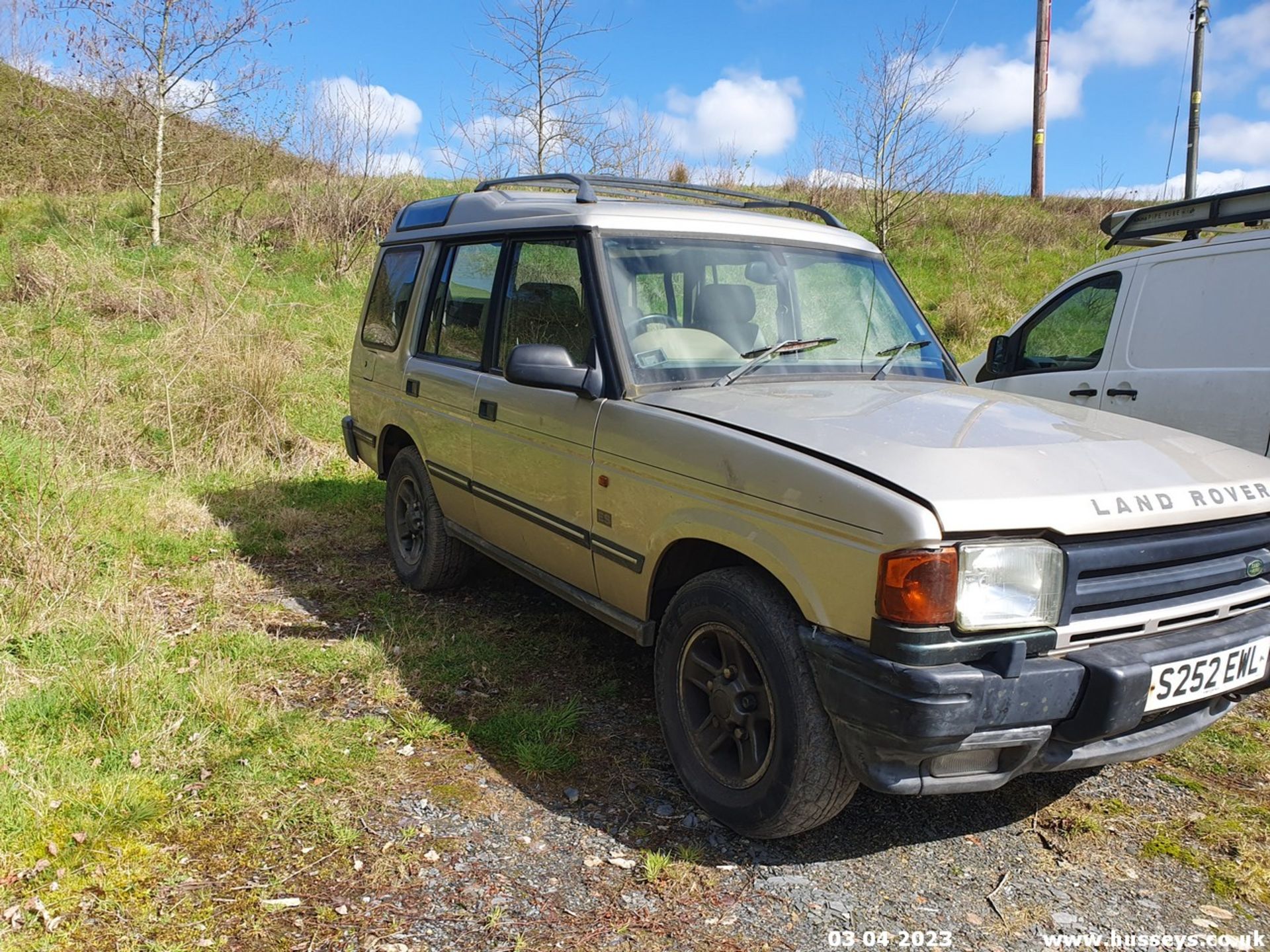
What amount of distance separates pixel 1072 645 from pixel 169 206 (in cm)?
1616

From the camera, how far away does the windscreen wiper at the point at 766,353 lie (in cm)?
342

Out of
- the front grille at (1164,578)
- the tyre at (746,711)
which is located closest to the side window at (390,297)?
the tyre at (746,711)

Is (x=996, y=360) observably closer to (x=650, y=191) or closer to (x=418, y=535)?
(x=650, y=191)

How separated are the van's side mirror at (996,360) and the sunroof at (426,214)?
134 inches

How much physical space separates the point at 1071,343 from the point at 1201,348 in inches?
35.1

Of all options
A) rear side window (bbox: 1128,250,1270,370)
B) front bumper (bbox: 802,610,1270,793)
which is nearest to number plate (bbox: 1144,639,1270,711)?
front bumper (bbox: 802,610,1270,793)

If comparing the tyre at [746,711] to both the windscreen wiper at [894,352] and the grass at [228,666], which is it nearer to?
the grass at [228,666]

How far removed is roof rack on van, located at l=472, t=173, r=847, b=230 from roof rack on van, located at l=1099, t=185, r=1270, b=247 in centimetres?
233

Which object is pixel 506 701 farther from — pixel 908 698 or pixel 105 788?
pixel 908 698

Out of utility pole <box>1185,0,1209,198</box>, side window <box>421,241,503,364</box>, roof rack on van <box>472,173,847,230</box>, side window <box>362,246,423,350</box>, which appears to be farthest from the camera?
utility pole <box>1185,0,1209,198</box>

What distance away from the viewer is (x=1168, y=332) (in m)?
5.25

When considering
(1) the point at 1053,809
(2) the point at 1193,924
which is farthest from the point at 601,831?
(2) the point at 1193,924

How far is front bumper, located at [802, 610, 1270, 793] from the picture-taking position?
228 centimetres

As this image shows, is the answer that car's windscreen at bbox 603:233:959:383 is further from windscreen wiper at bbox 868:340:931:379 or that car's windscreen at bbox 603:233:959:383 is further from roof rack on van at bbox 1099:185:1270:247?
roof rack on van at bbox 1099:185:1270:247
